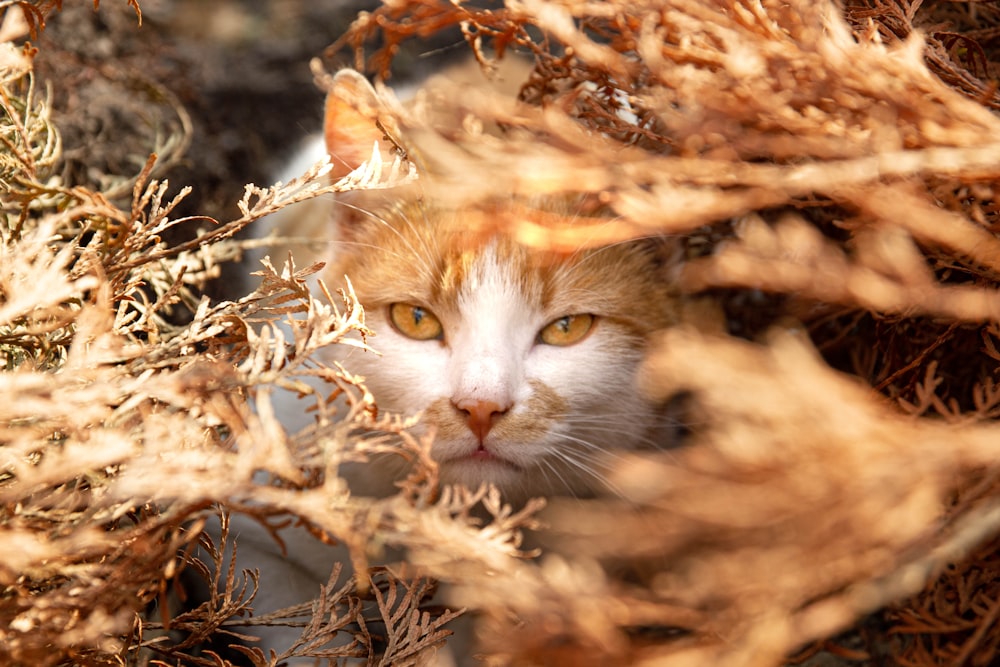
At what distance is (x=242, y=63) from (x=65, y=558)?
8.16 ft

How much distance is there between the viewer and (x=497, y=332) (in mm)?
1403

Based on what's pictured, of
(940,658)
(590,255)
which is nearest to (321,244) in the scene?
(590,255)

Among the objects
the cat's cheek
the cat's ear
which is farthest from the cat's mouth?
the cat's ear

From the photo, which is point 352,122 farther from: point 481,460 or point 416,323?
point 481,460

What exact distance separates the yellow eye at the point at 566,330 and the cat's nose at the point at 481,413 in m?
0.26

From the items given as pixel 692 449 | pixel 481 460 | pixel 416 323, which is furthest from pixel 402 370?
pixel 692 449

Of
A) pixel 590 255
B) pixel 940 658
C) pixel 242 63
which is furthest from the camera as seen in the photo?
pixel 242 63

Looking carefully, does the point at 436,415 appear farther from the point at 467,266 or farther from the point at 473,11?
the point at 473,11

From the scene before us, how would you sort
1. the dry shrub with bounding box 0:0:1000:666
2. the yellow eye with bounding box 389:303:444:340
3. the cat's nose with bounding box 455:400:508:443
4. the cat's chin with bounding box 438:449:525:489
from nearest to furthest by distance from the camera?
the dry shrub with bounding box 0:0:1000:666
the cat's nose with bounding box 455:400:508:443
the cat's chin with bounding box 438:449:525:489
the yellow eye with bounding box 389:303:444:340

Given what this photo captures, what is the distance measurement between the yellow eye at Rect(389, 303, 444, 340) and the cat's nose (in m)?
0.23

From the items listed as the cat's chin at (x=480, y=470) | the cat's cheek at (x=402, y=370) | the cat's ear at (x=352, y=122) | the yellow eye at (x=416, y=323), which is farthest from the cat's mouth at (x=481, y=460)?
the cat's ear at (x=352, y=122)

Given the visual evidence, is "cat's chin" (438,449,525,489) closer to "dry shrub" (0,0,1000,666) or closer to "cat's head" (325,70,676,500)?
"cat's head" (325,70,676,500)

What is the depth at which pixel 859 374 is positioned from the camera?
4.92 ft

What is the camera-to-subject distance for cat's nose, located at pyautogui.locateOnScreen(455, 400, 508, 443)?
128 cm
